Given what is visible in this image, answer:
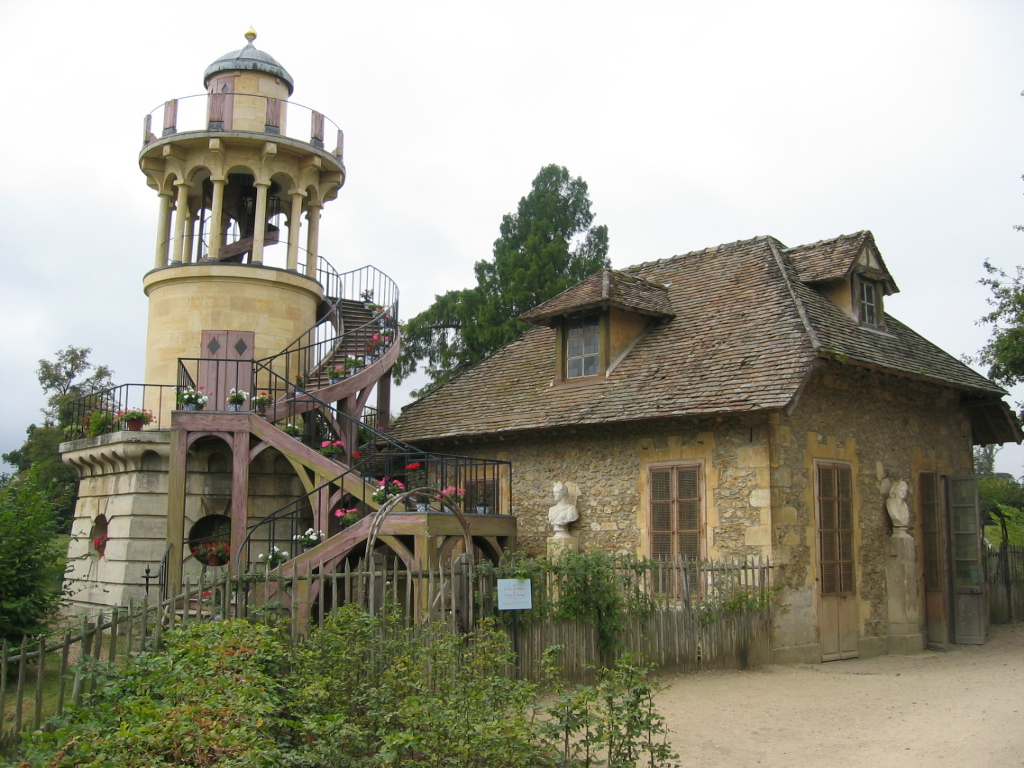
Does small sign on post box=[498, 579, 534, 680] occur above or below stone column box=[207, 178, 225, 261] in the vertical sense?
below

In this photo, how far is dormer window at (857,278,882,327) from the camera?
1586 cm

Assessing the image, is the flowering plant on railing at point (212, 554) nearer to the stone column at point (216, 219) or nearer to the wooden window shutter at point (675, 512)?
the stone column at point (216, 219)

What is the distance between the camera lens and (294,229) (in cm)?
1914

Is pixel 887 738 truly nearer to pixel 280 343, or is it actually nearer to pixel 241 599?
pixel 241 599

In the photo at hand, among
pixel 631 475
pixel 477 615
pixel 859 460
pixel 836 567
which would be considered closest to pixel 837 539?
pixel 836 567

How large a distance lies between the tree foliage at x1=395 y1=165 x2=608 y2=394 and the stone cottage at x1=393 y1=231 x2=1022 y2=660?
11.8 metres

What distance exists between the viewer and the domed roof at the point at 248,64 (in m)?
19.0

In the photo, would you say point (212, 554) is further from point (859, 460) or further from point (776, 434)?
point (859, 460)

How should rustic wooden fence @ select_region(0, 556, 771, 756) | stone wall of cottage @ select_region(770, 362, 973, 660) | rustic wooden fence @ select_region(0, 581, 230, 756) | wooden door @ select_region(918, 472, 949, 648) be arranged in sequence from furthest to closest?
wooden door @ select_region(918, 472, 949, 648) < stone wall of cottage @ select_region(770, 362, 973, 660) < rustic wooden fence @ select_region(0, 556, 771, 756) < rustic wooden fence @ select_region(0, 581, 230, 756)

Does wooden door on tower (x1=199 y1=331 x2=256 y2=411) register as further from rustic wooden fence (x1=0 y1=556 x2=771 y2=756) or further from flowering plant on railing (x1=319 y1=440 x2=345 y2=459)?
rustic wooden fence (x1=0 y1=556 x2=771 y2=756)

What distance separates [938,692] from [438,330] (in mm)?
22886

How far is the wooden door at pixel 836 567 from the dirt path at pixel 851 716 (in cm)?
51

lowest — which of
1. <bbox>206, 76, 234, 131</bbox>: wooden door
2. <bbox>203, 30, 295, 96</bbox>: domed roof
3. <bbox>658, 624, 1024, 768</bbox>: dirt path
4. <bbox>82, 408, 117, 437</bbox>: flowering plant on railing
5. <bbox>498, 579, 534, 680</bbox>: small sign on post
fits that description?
<bbox>658, 624, 1024, 768</bbox>: dirt path

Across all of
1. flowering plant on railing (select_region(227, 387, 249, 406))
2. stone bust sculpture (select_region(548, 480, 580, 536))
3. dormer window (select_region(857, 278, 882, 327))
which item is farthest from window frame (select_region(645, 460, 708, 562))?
flowering plant on railing (select_region(227, 387, 249, 406))
